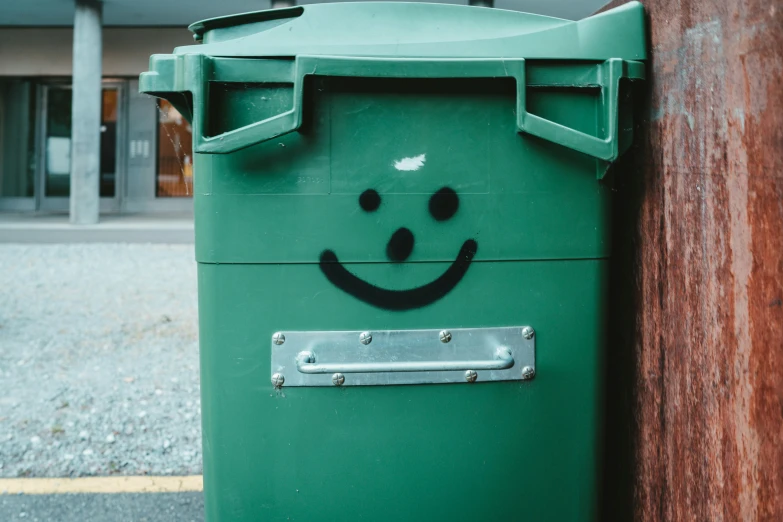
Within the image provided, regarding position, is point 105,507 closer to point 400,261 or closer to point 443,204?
point 400,261

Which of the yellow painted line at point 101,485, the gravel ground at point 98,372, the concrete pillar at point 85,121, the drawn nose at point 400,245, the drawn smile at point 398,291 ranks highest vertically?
the concrete pillar at point 85,121

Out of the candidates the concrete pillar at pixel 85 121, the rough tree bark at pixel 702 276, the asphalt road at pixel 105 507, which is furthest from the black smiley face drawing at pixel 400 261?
the concrete pillar at pixel 85 121

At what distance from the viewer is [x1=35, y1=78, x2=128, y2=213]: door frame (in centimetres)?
1252

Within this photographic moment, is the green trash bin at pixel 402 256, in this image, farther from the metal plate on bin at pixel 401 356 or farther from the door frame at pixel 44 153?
the door frame at pixel 44 153

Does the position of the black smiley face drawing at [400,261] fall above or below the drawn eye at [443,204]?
below

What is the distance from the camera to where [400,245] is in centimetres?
141

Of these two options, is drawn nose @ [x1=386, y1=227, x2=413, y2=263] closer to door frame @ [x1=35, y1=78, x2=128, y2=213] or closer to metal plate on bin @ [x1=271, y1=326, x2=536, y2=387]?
metal plate on bin @ [x1=271, y1=326, x2=536, y2=387]

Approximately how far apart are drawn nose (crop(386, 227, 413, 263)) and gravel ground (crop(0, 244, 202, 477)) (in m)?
1.73

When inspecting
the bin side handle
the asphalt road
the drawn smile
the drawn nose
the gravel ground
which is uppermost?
the bin side handle

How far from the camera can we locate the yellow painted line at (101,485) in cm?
247

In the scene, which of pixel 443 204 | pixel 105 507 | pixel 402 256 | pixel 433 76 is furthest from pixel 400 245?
pixel 105 507

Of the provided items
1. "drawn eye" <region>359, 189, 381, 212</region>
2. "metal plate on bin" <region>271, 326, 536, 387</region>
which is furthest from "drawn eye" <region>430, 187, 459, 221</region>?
"metal plate on bin" <region>271, 326, 536, 387</region>

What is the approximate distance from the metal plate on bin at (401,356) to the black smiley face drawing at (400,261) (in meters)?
0.07

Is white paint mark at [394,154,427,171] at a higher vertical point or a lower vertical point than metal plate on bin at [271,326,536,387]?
higher
